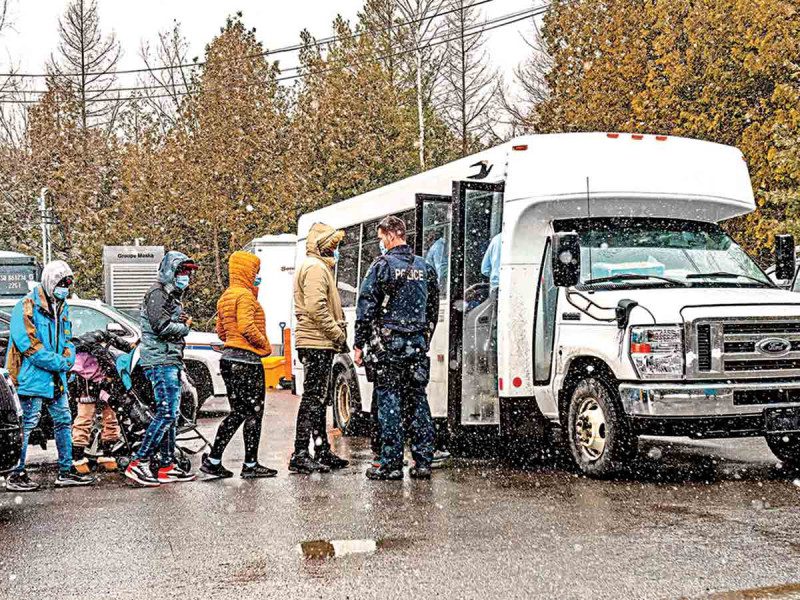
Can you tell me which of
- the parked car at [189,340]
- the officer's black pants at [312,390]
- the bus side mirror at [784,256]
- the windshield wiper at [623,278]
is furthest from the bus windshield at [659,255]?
the parked car at [189,340]

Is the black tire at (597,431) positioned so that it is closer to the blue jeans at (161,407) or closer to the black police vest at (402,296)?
the black police vest at (402,296)

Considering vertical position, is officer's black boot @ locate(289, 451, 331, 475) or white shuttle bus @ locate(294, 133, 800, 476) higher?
white shuttle bus @ locate(294, 133, 800, 476)

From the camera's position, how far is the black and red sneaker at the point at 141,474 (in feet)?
30.2

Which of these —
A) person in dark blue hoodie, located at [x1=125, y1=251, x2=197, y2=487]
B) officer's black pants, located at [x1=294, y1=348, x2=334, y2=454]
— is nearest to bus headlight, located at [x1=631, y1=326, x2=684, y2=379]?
officer's black pants, located at [x1=294, y1=348, x2=334, y2=454]

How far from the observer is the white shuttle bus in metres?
8.26

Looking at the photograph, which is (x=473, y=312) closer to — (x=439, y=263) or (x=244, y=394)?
(x=439, y=263)

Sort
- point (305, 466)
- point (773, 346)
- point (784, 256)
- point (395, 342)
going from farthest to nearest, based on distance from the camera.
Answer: point (784, 256), point (305, 466), point (395, 342), point (773, 346)

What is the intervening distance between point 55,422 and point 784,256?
21.5 ft

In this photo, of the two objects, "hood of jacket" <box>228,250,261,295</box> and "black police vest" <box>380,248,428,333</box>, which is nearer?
"black police vest" <box>380,248,428,333</box>

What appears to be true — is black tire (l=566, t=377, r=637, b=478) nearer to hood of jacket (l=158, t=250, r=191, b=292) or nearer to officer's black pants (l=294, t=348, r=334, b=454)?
officer's black pants (l=294, t=348, r=334, b=454)

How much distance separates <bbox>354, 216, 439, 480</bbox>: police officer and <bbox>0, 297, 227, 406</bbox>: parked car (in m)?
6.56

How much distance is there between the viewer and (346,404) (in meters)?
13.2

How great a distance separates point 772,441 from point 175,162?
31.2 meters

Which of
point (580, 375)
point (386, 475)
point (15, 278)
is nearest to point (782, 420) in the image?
point (580, 375)
